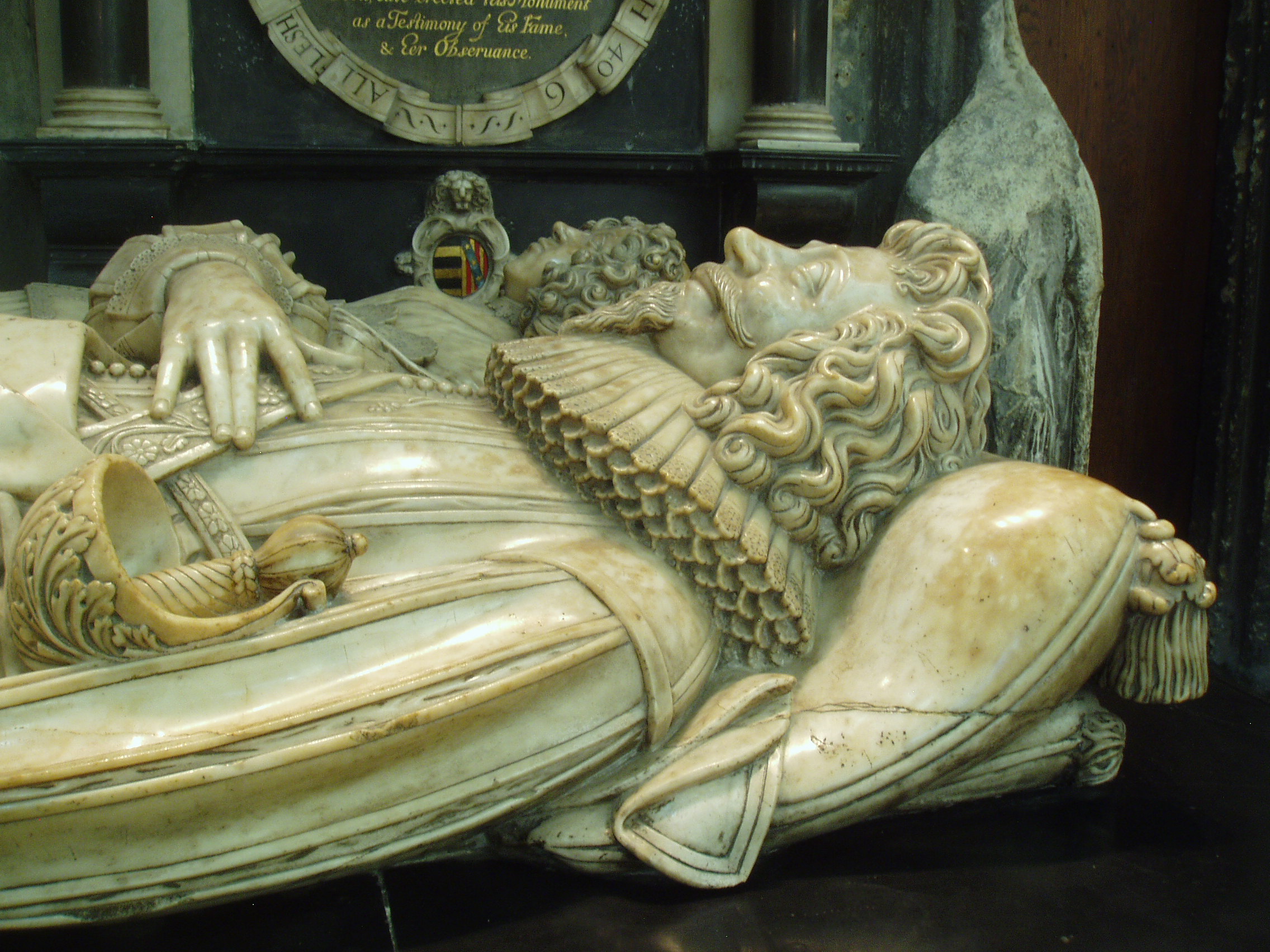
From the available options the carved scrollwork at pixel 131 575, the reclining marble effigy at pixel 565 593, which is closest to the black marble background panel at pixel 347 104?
the reclining marble effigy at pixel 565 593

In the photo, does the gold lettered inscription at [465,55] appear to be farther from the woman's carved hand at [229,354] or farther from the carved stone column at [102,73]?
the woman's carved hand at [229,354]

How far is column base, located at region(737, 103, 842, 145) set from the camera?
3709mm

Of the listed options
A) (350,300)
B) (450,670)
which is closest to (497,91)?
(350,300)

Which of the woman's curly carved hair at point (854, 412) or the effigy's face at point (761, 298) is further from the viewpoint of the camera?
the effigy's face at point (761, 298)

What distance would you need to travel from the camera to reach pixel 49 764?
1.81 meters

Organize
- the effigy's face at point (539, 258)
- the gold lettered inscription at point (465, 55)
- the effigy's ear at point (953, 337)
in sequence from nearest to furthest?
the effigy's ear at point (953, 337) < the effigy's face at point (539, 258) < the gold lettered inscription at point (465, 55)

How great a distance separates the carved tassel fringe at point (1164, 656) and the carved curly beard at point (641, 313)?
3.64 feet

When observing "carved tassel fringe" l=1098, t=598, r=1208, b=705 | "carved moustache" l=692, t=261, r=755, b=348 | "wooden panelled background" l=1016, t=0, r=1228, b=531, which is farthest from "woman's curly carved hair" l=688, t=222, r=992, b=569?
"wooden panelled background" l=1016, t=0, r=1228, b=531

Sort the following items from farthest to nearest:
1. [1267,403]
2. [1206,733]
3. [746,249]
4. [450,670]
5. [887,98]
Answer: [887,98] < [1267,403] < [1206,733] < [746,249] < [450,670]

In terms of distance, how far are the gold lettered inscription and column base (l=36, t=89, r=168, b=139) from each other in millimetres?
440

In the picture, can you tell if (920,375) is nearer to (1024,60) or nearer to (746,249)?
(746,249)

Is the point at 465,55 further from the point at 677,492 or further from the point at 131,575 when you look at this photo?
the point at 131,575

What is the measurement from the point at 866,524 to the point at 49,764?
58.5 inches

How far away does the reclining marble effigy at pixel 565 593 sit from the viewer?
1898 millimetres
